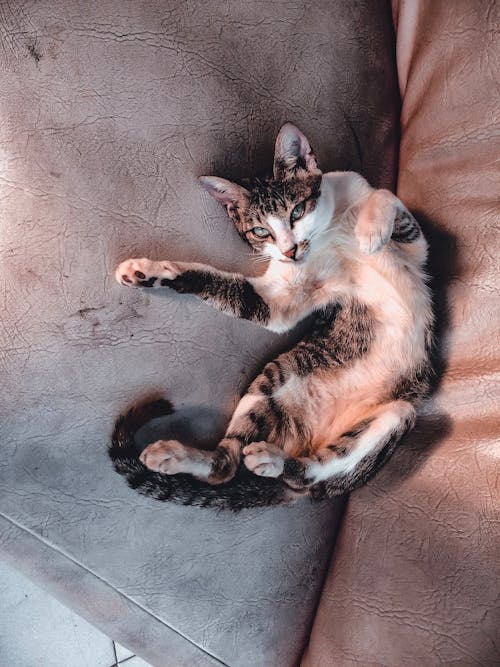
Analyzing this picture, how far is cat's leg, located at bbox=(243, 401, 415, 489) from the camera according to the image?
1.08 meters

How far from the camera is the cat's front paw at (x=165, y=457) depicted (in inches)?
37.9

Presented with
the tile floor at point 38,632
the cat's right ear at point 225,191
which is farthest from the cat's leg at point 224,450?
the tile floor at point 38,632

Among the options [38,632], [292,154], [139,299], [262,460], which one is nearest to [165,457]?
[262,460]

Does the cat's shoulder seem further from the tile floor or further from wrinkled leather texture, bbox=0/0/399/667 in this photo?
the tile floor

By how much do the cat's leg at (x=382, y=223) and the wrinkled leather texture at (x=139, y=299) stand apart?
0.70ft

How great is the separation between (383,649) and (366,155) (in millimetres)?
1009

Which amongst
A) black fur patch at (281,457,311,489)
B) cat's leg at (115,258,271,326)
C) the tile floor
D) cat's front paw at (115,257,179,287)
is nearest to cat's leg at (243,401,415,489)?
black fur patch at (281,457,311,489)

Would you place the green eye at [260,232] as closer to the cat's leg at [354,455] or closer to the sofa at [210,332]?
the sofa at [210,332]

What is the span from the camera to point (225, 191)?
105cm

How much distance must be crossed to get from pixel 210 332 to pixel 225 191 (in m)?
0.28

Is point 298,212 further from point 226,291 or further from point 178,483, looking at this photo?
point 178,483

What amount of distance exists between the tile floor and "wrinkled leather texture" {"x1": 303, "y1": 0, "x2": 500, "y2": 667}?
2.27ft

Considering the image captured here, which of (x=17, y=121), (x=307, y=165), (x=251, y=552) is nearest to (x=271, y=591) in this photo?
(x=251, y=552)

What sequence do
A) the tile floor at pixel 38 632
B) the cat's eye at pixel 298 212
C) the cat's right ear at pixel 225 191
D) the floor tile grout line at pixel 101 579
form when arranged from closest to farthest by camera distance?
the floor tile grout line at pixel 101 579
the cat's right ear at pixel 225 191
the cat's eye at pixel 298 212
the tile floor at pixel 38 632
